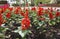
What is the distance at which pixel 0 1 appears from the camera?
87.9 feet

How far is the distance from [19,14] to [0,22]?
114 centimetres

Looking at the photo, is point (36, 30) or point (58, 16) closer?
point (36, 30)

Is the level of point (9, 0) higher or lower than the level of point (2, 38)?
lower

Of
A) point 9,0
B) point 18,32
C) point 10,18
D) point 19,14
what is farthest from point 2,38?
point 9,0

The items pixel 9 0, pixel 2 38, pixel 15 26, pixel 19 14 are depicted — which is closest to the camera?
pixel 2 38

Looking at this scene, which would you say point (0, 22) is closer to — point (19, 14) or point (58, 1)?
point (19, 14)

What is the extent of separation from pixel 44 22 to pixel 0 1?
23.8 meters

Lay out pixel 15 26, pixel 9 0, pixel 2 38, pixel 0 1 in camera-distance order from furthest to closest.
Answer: pixel 9 0
pixel 0 1
pixel 15 26
pixel 2 38

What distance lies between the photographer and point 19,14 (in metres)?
3.89

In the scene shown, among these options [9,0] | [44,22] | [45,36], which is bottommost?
[9,0]

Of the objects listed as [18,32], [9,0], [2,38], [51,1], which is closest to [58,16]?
[18,32]

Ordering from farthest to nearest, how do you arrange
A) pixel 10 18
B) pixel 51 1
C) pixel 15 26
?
pixel 51 1 → pixel 10 18 → pixel 15 26

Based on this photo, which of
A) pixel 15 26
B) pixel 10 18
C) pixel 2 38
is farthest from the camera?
pixel 10 18

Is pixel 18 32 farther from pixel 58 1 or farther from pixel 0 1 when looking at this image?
pixel 0 1
